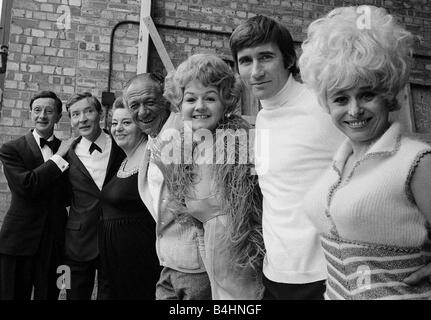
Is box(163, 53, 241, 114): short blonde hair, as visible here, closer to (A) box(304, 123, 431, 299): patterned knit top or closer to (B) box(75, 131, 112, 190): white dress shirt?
(A) box(304, 123, 431, 299): patterned knit top

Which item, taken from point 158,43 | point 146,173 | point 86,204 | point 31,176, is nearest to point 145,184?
point 146,173

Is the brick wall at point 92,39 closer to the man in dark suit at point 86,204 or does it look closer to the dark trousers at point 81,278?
the man in dark suit at point 86,204

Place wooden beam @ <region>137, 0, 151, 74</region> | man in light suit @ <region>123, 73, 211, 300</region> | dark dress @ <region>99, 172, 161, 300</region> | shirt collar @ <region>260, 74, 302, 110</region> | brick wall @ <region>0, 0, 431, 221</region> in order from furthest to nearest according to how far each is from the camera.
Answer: wooden beam @ <region>137, 0, 151, 74</region> < brick wall @ <region>0, 0, 431, 221</region> < dark dress @ <region>99, 172, 161, 300</region> < man in light suit @ <region>123, 73, 211, 300</region> < shirt collar @ <region>260, 74, 302, 110</region>

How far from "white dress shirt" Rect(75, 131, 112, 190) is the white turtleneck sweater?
58.4 inches

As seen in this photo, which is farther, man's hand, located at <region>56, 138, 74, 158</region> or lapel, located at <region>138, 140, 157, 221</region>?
man's hand, located at <region>56, 138, 74, 158</region>

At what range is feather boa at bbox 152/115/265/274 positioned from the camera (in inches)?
64.1

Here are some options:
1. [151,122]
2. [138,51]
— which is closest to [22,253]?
[151,122]

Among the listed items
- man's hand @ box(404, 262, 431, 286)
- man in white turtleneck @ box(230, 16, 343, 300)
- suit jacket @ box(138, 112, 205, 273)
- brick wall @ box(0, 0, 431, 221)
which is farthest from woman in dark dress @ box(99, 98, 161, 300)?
brick wall @ box(0, 0, 431, 221)

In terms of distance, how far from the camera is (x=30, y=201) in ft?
9.42

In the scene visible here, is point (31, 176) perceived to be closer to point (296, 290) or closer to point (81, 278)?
point (81, 278)

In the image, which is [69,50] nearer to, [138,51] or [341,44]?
[138,51]

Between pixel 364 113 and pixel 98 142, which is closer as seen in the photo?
pixel 364 113

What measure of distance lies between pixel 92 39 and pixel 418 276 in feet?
13.2

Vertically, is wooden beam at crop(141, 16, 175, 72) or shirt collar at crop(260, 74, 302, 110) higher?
wooden beam at crop(141, 16, 175, 72)
